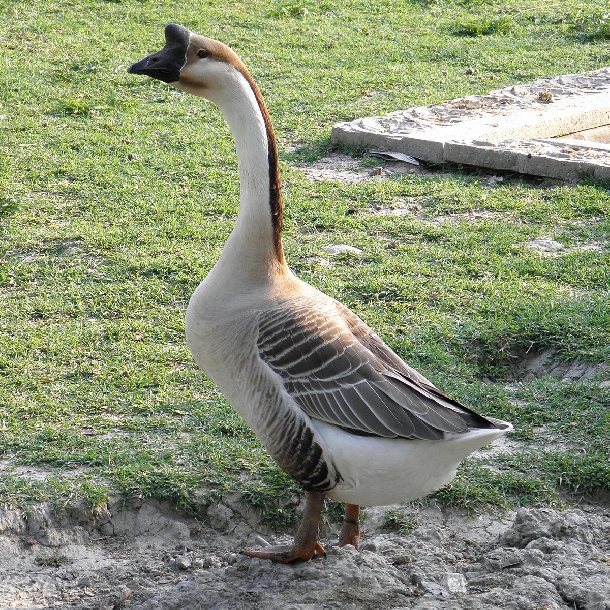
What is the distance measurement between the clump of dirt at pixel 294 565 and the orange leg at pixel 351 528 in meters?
0.06

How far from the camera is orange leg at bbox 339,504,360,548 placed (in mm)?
3223

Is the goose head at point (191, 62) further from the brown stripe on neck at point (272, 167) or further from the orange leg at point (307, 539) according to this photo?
the orange leg at point (307, 539)

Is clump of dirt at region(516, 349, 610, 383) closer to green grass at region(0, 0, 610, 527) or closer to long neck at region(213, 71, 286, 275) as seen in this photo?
green grass at region(0, 0, 610, 527)

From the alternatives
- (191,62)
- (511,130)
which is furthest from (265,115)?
(511,130)

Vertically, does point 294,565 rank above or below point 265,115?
below

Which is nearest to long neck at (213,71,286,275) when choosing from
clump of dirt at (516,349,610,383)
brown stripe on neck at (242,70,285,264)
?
brown stripe on neck at (242,70,285,264)

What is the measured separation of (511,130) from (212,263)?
368 cm

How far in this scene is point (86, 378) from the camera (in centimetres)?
435

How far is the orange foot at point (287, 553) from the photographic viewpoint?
303 centimetres

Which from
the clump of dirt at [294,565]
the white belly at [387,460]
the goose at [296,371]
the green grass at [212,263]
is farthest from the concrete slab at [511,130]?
the white belly at [387,460]

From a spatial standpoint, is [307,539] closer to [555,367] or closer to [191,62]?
[191,62]

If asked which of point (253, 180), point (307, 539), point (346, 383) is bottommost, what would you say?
point (307, 539)

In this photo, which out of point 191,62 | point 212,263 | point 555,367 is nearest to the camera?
point 191,62

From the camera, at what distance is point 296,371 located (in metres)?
2.93
